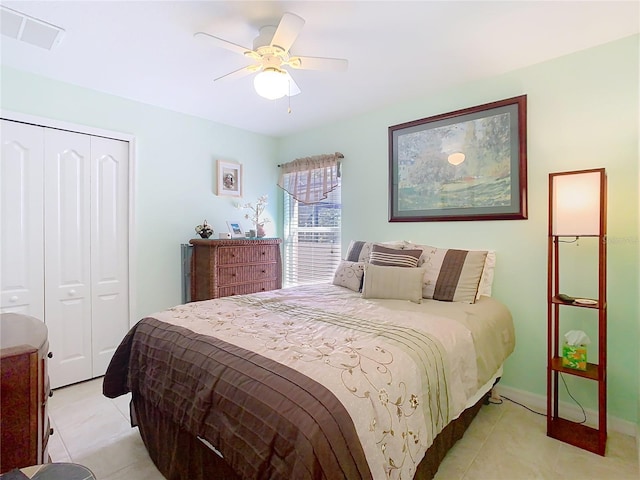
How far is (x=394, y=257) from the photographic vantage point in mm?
2684

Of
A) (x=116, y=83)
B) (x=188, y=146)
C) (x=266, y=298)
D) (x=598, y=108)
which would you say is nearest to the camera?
(x=598, y=108)

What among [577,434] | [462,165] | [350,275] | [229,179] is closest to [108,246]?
[229,179]

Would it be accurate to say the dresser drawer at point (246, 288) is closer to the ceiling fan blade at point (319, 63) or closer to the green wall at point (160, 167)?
the green wall at point (160, 167)

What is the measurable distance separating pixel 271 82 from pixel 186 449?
1959 mm

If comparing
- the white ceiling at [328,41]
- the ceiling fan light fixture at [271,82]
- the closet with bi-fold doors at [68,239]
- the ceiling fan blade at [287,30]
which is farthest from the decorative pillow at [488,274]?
the closet with bi-fold doors at [68,239]

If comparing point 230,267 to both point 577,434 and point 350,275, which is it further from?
point 577,434

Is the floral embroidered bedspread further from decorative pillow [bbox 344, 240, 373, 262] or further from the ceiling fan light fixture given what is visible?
the ceiling fan light fixture

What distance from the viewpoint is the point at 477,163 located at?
2688 millimetres

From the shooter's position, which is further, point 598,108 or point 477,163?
point 477,163

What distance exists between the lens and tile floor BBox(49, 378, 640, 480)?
174 cm

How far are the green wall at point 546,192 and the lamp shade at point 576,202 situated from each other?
39 centimetres

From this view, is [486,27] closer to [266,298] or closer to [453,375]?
[453,375]

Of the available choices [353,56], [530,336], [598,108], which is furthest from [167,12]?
[530,336]

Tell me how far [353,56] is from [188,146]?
2030mm
